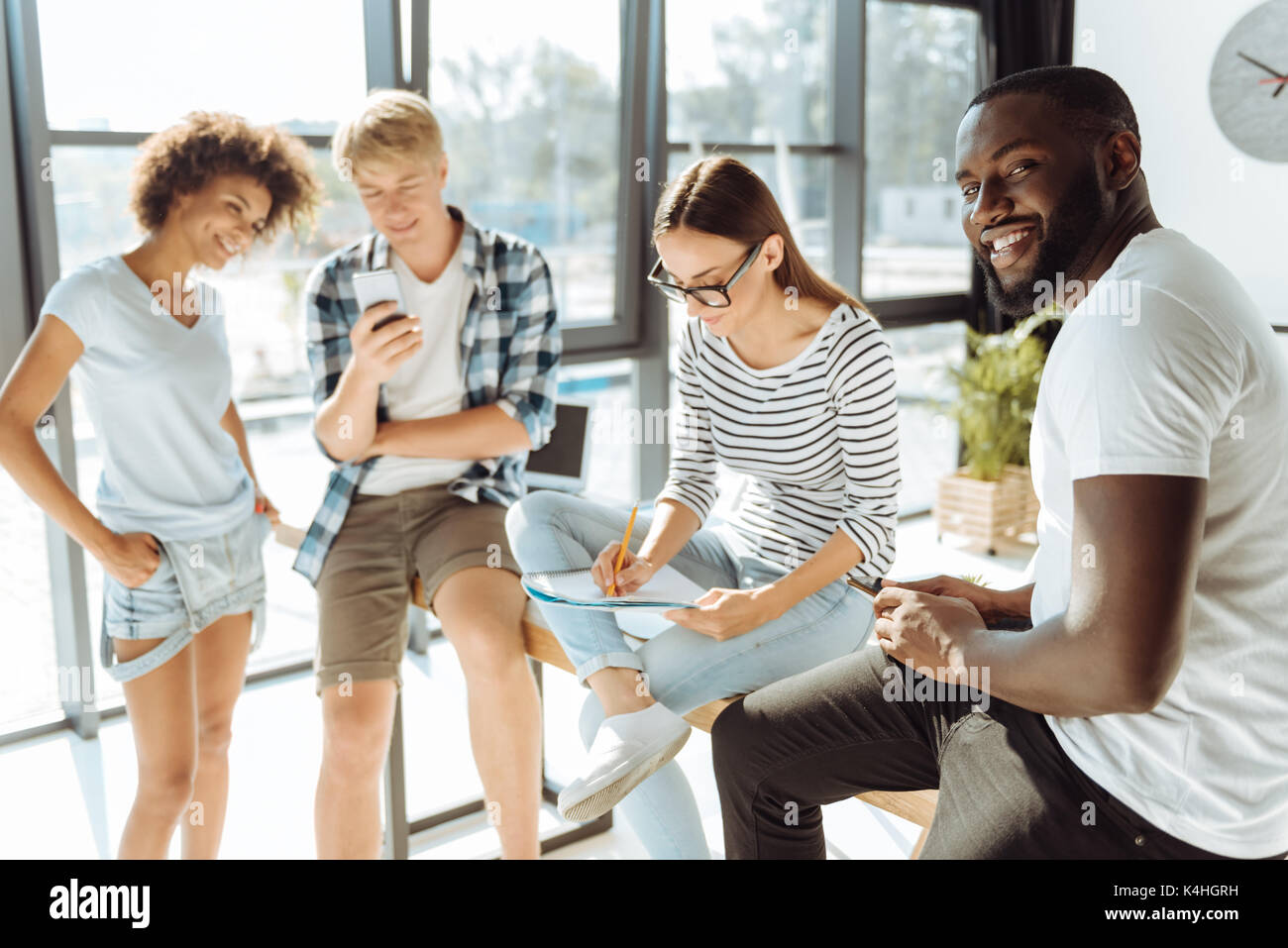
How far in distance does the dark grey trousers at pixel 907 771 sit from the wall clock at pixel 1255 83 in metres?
4.37

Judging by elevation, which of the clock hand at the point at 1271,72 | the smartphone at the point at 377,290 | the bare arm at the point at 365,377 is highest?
the clock hand at the point at 1271,72

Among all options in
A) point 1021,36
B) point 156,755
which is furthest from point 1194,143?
point 156,755

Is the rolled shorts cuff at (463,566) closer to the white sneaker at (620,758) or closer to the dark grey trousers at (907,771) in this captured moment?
the white sneaker at (620,758)

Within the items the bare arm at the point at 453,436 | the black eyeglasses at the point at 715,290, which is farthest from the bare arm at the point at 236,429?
the black eyeglasses at the point at 715,290

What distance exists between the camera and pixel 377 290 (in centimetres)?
203

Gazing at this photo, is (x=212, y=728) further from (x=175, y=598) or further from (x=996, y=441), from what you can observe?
(x=996, y=441)

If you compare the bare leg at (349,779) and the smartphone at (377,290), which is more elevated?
the smartphone at (377,290)

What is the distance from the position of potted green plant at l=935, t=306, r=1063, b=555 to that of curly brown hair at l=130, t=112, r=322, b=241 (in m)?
3.60

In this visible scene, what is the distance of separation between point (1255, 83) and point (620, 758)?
4.66 m

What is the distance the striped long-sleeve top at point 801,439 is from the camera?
1.73 metres

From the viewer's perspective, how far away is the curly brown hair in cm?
198

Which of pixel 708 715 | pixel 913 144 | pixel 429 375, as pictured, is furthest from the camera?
pixel 913 144

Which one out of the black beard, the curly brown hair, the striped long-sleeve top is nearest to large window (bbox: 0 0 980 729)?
the curly brown hair
